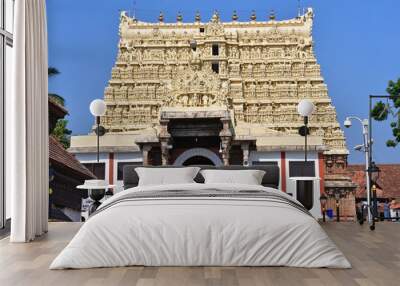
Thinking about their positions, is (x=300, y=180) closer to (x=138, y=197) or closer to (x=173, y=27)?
(x=138, y=197)

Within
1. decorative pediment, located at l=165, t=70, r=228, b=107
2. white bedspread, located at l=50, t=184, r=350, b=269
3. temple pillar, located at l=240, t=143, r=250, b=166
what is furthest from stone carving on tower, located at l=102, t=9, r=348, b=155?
white bedspread, located at l=50, t=184, r=350, b=269

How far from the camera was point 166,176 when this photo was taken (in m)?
4.88

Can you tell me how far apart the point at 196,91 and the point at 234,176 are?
7153 millimetres

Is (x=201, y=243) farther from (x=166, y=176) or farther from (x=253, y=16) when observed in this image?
(x=253, y=16)

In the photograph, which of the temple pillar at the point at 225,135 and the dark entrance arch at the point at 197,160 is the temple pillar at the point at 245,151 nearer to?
the temple pillar at the point at 225,135

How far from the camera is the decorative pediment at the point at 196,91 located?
1171 centimetres

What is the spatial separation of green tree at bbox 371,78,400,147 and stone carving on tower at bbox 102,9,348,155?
151 inches

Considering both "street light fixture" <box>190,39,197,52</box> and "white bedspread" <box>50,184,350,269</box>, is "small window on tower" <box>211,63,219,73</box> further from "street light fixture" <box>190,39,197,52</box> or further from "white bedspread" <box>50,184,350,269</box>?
"white bedspread" <box>50,184,350,269</box>

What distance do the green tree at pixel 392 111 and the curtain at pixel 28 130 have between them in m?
8.41

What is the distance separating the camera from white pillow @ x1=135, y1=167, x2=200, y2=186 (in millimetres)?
4844

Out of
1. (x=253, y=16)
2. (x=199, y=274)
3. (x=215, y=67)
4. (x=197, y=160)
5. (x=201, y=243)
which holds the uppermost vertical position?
(x=253, y=16)

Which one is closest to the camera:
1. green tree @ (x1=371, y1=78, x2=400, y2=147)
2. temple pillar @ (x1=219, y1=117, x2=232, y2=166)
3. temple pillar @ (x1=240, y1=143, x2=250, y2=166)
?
temple pillar @ (x1=219, y1=117, x2=232, y2=166)

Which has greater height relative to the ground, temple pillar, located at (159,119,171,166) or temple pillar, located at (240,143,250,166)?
temple pillar, located at (159,119,171,166)

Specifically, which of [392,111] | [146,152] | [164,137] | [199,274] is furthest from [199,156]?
[199,274]
